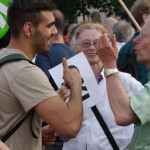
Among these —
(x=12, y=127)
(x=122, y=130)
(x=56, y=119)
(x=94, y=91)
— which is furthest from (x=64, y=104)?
(x=122, y=130)

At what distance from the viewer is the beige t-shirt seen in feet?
10.3

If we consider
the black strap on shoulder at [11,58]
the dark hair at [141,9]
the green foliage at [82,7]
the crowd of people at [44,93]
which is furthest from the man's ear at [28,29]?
the green foliage at [82,7]

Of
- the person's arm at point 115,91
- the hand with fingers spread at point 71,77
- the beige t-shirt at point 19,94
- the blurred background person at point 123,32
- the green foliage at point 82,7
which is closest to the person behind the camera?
the person's arm at point 115,91

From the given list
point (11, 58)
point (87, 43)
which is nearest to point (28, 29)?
point (11, 58)

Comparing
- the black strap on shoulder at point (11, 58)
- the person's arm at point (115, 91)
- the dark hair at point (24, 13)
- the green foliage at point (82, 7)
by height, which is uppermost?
the dark hair at point (24, 13)

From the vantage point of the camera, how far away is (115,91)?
3107mm

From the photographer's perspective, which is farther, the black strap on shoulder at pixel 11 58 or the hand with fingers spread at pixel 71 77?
the hand with fingers spread at pixel 71 77

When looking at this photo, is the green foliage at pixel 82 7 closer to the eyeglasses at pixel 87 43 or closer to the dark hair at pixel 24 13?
the eyeglasses at pixel 87 43

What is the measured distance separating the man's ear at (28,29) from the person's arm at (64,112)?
Answer: 396mm

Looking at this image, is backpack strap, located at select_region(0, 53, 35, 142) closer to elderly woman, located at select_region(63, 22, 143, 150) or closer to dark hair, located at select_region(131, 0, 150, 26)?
elderly woman, located at select_region(63, 22, 143, 150)

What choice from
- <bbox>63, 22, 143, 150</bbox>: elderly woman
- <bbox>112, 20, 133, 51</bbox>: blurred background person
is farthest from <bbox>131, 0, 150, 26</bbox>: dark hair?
<bbox>112, 20, 133, 51</bbox>: blurred background person

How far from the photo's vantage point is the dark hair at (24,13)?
11.3 feet

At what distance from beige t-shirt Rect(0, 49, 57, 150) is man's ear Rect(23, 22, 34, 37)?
0.23 m

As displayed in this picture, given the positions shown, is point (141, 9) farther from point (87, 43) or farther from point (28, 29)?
point (28, 29)
